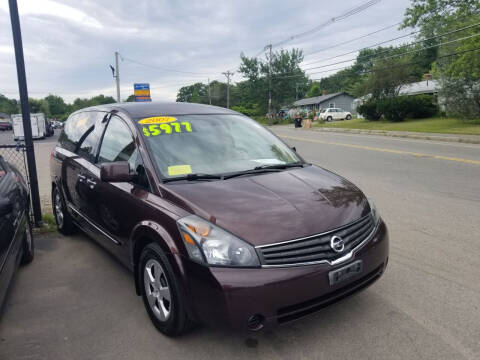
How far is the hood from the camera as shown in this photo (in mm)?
2504

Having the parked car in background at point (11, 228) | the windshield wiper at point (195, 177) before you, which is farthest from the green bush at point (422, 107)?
the parked car in background at point (11, 228)

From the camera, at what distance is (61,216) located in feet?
17.4

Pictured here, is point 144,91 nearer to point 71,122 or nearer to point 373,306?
point 71,122

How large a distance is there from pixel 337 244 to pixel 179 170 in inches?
53.8

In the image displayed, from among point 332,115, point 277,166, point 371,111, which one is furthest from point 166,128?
point 332,115

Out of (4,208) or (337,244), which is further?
(4,208)

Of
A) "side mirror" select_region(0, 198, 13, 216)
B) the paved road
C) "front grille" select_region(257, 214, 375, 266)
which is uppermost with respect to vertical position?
"side mirror" select_region(0, 198, 13, 216)

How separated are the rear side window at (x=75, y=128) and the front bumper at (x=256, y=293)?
2836mm

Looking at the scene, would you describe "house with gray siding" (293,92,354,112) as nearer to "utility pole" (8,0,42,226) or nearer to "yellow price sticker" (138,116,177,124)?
"utility pole" (8,0,42,226)

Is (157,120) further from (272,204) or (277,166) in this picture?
(272,204)

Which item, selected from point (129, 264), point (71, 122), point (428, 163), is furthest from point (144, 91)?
point (129, 264)

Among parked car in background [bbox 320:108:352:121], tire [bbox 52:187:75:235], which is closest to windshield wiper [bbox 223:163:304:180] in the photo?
tire [bbox 52:187:75:235]

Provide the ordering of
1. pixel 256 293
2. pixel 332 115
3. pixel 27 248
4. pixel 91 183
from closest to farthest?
pixel 256 293 → pixel 91 183 → pixel 27 248 → pixel 332 115

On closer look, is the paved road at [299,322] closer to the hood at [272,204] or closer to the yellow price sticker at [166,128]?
the hood at [272,204]
